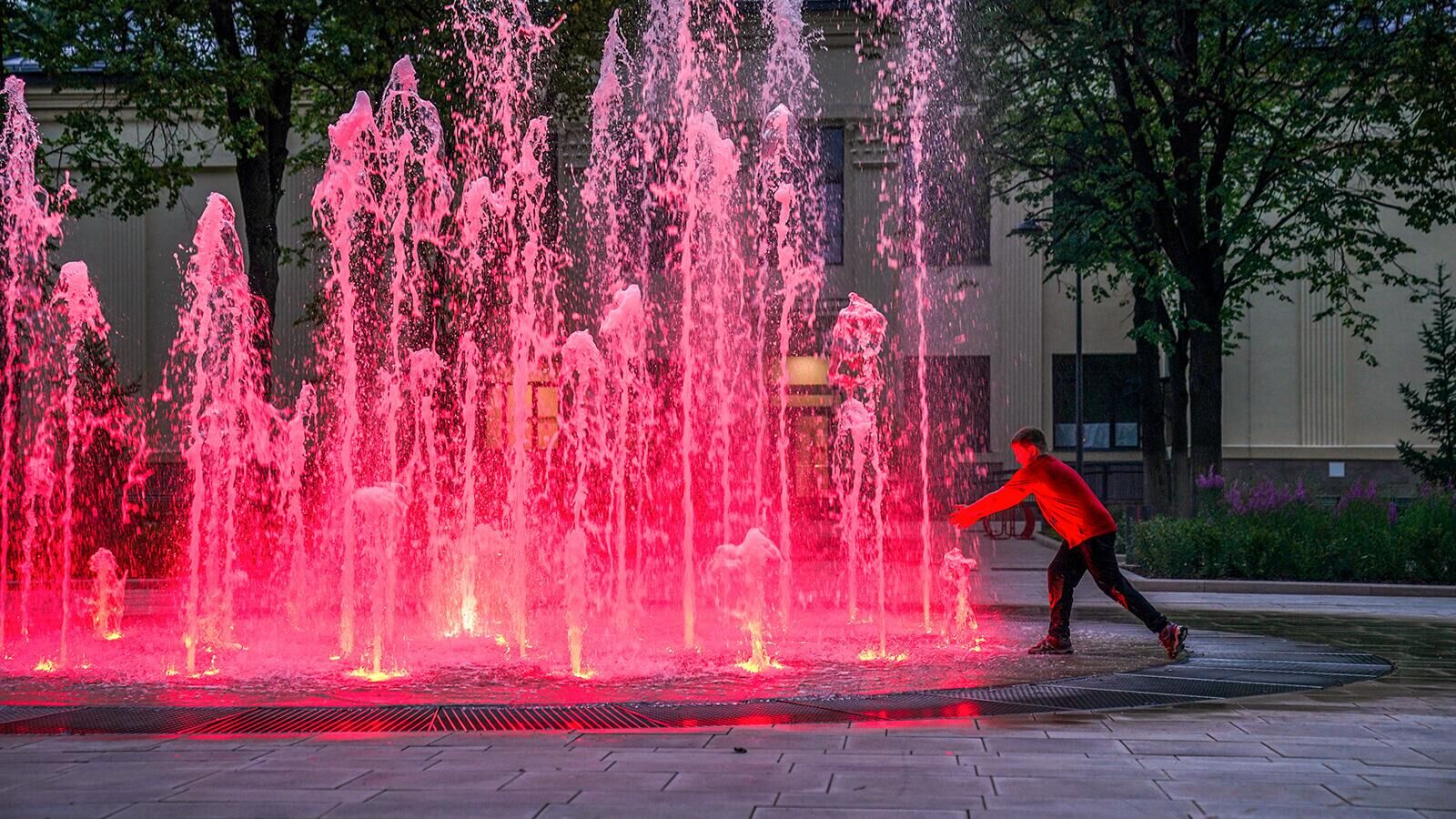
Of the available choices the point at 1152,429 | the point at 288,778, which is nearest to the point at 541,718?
the point at 288,778

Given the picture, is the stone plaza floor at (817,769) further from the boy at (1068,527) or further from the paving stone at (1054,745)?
the boy at (1068,527)

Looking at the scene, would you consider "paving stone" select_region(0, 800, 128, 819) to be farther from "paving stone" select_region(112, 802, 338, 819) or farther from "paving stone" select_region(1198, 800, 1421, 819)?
"paving stone" select_region(1198, 800, 1421, 819)

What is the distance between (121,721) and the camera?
25.3 ft

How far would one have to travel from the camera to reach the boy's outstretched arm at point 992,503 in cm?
1023

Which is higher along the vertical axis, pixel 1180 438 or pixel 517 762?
pixel 1180 438

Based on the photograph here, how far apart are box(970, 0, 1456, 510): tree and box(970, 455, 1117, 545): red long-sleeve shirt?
12.7 metres

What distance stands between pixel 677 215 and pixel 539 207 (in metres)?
4.12

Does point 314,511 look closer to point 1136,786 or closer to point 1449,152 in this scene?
point 1449,152

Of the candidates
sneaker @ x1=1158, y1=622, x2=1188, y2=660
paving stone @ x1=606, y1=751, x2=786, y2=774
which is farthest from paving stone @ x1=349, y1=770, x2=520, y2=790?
sneaker @ x1=1158, y1=622, x2=1188, y2=660

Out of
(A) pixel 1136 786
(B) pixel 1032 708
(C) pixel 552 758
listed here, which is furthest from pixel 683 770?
(B) pixel 1032 708

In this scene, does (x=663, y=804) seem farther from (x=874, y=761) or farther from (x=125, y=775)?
(x=125, y=775)

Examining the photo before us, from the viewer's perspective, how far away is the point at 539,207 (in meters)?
30.6

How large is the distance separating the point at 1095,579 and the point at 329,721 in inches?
208

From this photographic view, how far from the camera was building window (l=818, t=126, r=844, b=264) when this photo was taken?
34.6m
